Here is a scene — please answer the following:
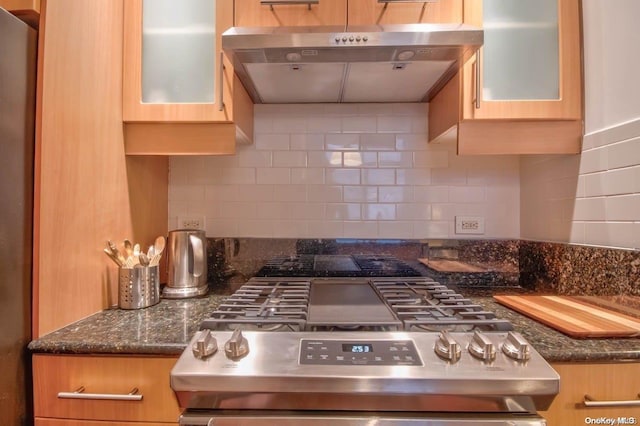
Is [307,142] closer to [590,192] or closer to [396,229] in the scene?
[396,229]

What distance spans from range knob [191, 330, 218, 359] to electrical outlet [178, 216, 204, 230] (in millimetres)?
777

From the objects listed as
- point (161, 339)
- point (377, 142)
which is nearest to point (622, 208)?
point (377, 142)

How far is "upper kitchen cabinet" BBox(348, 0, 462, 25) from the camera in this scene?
1096mm

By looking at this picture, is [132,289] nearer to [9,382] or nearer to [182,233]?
[182,233]

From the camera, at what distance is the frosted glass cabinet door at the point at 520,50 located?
3.74 ft

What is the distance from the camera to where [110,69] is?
3.62 ft

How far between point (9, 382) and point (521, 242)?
1696mm

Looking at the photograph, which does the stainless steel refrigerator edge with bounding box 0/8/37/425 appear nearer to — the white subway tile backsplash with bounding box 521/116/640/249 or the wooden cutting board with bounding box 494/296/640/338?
the wooden cutting board with bounding box 494/296/640/338

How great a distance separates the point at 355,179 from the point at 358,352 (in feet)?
2.77

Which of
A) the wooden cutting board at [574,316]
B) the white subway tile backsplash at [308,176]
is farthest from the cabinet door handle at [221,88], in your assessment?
the wooden cutting board at [574,316]

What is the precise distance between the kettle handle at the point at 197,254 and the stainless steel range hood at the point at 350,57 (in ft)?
1.99

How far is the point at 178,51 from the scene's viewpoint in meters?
1.17

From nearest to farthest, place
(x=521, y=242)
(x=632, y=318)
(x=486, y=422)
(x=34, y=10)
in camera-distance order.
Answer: (x=486, y=422)
(x=34, y=10)
(x=632, y=318)
(x=521, y=242)

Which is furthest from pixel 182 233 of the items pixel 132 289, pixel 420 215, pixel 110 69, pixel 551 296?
pixel 551 296
